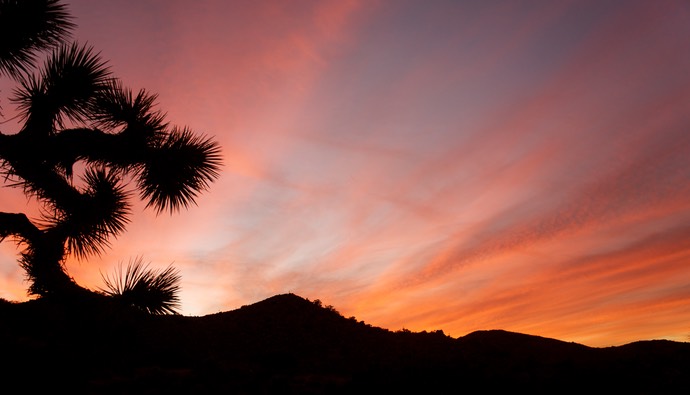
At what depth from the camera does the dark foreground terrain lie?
23.0 ft

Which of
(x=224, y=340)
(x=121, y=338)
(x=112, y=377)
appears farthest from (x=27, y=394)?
(x=224, y=340)

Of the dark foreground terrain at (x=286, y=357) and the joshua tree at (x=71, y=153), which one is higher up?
the joshua tree at (x=71, y=153)

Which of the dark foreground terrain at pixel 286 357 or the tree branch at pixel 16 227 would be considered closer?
the dark foreground terrain at pixel 286 357

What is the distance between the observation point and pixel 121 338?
9.55m

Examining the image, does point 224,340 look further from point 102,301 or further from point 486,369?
point 486,369

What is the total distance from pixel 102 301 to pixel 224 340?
2.84 metres

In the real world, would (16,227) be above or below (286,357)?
above

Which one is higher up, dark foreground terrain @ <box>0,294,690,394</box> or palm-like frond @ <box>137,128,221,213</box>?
palm-like frond @ <box>137,128,221,213</box>

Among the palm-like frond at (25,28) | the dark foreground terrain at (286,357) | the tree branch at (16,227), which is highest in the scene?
the palm-like frond at (25,28)

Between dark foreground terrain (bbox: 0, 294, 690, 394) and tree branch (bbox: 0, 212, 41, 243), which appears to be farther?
tree branch (bbox: 0, 212, 41, 243)

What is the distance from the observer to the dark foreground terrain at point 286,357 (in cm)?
700

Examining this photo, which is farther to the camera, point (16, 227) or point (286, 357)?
point (16, 227)

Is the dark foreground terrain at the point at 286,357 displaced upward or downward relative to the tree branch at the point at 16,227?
downward

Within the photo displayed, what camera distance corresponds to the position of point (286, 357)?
365 inches
